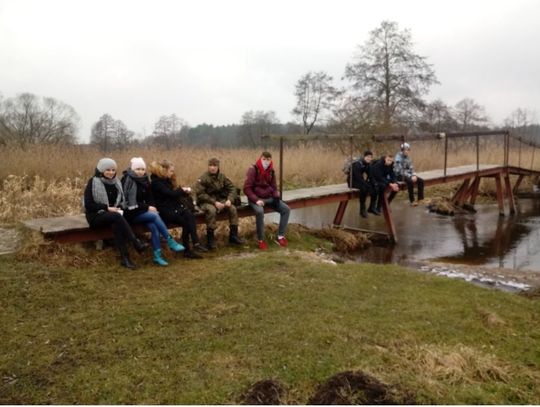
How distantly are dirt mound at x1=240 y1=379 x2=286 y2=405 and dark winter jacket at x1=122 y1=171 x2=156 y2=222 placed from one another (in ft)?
12.8

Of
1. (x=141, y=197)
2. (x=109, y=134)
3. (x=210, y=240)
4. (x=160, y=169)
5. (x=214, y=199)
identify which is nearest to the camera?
(x=141, y=197)

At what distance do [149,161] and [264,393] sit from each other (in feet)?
33.5

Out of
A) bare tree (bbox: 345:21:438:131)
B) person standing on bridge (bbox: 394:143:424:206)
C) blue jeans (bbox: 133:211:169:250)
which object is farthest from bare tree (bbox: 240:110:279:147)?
blue jeans (bbox: 133:211:169:250)

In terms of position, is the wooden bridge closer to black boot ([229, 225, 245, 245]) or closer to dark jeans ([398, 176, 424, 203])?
black boot ([229, 225, 245, 245])

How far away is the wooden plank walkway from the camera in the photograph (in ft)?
21.1

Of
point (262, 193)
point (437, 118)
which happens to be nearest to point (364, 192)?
point (262, 193)

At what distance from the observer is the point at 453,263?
28.5 feet

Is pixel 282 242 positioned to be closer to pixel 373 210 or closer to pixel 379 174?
pixel 373 210

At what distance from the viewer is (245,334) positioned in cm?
434

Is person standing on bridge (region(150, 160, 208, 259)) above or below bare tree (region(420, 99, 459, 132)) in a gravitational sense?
below

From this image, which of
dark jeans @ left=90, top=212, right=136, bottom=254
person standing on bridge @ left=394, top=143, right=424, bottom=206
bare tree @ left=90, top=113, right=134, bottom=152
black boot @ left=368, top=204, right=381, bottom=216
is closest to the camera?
dark jeans @ left=90, top=212, right=136, bottom=254

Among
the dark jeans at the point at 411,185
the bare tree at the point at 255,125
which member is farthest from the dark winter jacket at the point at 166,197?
the bare tree at the point at 255,125

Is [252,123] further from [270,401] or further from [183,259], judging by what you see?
[270,401]

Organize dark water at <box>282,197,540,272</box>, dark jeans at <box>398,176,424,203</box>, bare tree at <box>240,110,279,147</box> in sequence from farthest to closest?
1. bare tree at <box>240,110,279,147</box>
2. dark jeans at <box>398,176,424,203</box>
3. dark water at <box>282,197,540,272</box>
